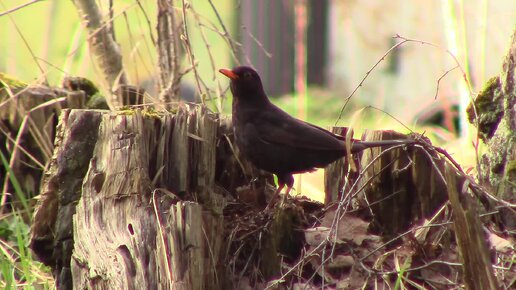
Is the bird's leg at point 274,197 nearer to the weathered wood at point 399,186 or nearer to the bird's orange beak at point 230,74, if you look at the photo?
the weathered wood at point 399,186

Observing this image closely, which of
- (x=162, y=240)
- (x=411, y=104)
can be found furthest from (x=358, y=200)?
(x=411, y=104)

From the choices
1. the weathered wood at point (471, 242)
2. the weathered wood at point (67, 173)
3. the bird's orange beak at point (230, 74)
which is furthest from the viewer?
the bird's orange beak at point (230, 74)

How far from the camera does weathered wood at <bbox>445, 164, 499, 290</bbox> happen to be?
2.52 meters

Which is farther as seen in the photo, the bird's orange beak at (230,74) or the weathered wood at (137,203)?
the bird's orange beak at (230,74)

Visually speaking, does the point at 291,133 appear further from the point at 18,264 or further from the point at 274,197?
the point at 18,264

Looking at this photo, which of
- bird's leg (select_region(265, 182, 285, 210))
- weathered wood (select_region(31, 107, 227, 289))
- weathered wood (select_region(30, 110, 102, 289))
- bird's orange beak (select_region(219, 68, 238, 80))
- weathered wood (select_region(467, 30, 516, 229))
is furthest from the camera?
bird's orange beak (select_region(219, 68, 238, 80))

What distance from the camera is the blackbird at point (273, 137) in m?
3.50

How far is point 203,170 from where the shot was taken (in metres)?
3.33

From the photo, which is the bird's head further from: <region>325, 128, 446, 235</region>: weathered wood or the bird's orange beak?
<region>325, 128, 446, 235</region>: weathered wood

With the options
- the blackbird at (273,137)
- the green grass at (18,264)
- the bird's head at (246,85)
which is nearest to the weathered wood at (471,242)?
the blackbird at (273,137)

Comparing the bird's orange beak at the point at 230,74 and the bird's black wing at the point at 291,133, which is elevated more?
the bird's orange beak at the point at 230,74

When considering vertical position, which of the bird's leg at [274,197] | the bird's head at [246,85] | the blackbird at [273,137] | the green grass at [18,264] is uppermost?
the bird's head at [246,85]

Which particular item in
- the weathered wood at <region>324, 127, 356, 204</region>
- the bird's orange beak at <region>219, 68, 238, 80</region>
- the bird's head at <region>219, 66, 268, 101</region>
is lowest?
the weathered wood at <region>324, 127, 356, 204</region>

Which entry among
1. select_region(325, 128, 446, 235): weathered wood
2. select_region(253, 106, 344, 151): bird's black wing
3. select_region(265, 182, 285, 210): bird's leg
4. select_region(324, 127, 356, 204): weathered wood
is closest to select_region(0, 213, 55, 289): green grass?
select_region(265, 182, 285, 210): bird's leg
